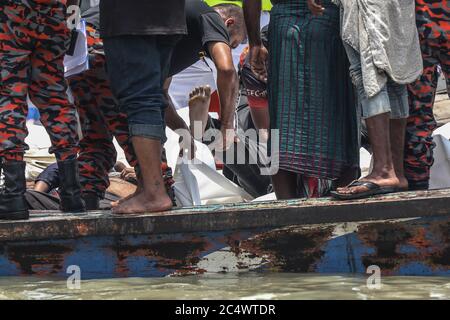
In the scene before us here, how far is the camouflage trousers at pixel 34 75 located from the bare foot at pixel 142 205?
50cm

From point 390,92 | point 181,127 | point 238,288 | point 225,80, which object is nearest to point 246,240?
point 238,288

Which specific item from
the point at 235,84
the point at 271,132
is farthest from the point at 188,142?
the point at 271,132

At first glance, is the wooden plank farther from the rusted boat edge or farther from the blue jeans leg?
the blue jeans leg

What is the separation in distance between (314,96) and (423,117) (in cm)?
52

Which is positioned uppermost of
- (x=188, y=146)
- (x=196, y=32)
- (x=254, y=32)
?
(x=196, y=32)

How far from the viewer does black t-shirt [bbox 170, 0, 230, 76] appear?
5.45m

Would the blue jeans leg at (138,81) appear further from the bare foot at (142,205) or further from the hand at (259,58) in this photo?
the hand at (259,58)

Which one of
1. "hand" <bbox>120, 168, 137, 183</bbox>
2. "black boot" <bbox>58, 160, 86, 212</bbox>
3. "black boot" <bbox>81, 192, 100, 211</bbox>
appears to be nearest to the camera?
"black boot" <bbox>58, 160, 86, 212</bbox>

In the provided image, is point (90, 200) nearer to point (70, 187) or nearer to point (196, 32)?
point (70, 187)

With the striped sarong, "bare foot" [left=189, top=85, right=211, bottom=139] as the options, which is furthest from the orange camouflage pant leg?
"bare foot" [left=189, top=85, right=211, bottom=139]

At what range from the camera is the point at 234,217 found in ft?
13.6

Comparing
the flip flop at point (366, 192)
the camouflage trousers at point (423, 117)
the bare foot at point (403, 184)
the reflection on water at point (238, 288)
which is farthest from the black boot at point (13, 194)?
the camouflage trousers at point (423, 117)

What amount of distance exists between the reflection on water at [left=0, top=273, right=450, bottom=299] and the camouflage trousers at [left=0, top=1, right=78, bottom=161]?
0.73m
